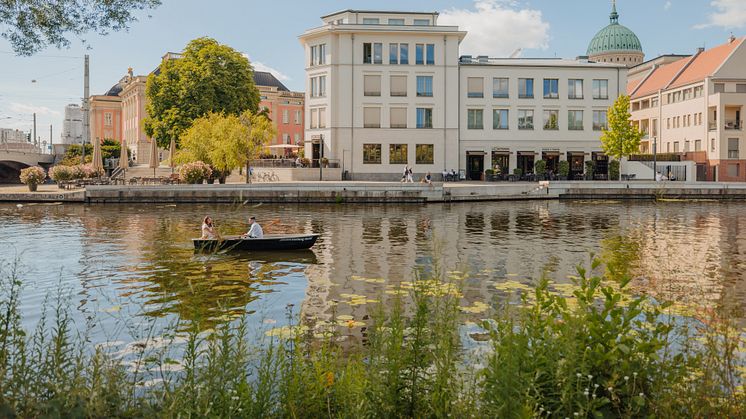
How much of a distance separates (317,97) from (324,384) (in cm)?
6269

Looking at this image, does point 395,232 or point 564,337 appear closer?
point 564,337

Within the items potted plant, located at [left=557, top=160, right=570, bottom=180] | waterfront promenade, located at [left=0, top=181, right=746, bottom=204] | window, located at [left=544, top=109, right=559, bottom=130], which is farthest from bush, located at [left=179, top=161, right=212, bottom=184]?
window, located at [left=544, top=109, right=559, bottom=130]

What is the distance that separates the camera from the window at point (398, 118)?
220 ft

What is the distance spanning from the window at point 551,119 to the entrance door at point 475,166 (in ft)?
24.3

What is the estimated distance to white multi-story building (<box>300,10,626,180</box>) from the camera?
218 feet

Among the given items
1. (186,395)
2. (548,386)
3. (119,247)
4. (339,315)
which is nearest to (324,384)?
(186,395)

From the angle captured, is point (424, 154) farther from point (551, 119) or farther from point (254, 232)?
point (254, 232)

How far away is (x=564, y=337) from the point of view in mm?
6133

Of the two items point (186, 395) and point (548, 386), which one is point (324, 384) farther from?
point (548, 386)

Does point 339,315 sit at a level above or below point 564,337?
below

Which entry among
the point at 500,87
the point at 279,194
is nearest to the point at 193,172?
the point at 279,194

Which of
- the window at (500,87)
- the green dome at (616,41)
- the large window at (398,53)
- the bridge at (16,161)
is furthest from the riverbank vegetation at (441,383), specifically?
the green dome at (616,41)

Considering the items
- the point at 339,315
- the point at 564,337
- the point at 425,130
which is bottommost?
the point at 339,315

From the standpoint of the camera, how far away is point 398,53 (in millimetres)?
67000
